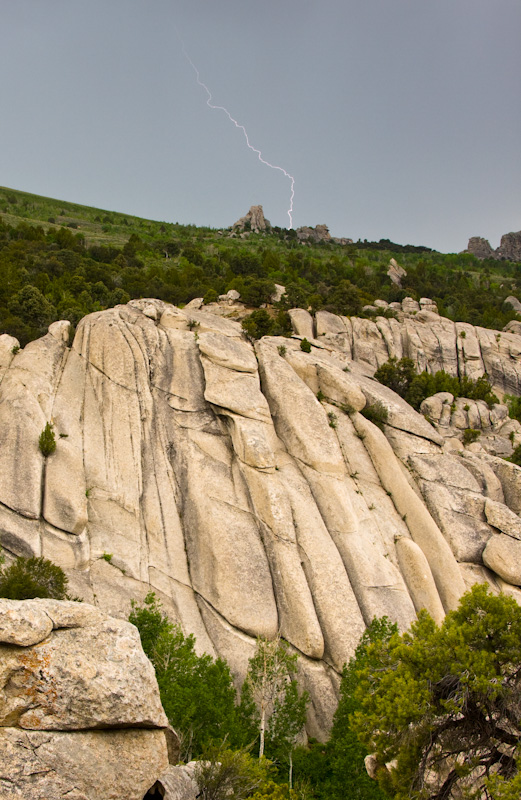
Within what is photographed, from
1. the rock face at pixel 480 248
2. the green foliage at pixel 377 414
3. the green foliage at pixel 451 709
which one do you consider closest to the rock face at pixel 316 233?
the rock face at pixel 480 248

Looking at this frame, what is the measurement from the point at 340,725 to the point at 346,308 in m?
53.1

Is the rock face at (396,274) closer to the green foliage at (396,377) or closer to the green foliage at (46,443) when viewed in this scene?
the green foliage at (396,377)

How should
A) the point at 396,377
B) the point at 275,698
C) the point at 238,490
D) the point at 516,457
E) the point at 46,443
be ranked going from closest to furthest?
the point at 275,698 → the point at 46,443 → the point at 238,490 → the point at 516,457 → the point at 396,377

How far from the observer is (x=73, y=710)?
13.1m

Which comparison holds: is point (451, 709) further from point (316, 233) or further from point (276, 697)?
point (316, 233)

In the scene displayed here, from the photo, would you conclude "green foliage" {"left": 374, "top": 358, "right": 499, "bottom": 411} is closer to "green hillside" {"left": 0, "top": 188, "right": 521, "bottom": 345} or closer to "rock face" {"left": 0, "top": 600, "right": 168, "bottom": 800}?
"green hillside" {"left": 0, "top": 188, "right": 521, "bottom": 345}

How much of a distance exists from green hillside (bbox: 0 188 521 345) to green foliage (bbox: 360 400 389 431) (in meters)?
23.5

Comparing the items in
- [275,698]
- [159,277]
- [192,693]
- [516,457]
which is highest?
[159,277]

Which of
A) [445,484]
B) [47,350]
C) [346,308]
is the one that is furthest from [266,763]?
[346,308]

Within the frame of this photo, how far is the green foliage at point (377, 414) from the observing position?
4706 centimetres

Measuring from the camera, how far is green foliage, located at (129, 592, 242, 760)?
22438 mm

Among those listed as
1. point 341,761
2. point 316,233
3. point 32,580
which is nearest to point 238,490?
point 32,580

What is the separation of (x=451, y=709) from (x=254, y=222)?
157242 millimetres

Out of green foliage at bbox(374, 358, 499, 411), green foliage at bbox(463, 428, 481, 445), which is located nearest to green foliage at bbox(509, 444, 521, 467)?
green foliage at bbox(463, 428, 481, 445)
